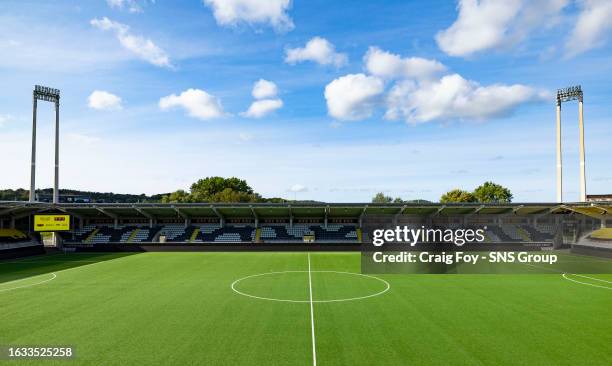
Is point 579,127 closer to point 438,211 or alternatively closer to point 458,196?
point 438,211

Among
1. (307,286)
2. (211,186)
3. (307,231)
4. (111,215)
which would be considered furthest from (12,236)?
(211,186)

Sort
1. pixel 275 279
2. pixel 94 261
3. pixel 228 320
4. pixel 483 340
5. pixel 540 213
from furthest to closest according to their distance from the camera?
1. pixel 540 213
2. pixel 94 261
3. pixel 275 279
4. pixel 228 320
5. pixel 483 340

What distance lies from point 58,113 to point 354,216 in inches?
1762

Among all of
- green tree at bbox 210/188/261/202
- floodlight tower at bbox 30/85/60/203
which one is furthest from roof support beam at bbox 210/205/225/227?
green tree at bbox 210/188/261/202

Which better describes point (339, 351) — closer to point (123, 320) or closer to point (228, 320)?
point (228, 320)

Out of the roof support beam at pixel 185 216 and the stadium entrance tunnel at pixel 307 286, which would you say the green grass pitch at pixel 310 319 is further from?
the roof support beam at pixel 185 216

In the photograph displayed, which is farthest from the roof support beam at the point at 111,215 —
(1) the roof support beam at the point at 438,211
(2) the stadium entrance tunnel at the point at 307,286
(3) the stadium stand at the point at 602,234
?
(3) the stadium stand at the point at 602,234

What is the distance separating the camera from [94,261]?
113 feet

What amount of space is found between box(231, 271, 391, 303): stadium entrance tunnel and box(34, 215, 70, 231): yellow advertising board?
2814 cm

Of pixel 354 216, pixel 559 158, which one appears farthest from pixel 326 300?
pixel 559 158

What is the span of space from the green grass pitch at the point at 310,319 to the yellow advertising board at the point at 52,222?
15.3m

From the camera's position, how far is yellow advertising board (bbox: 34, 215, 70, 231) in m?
39.7

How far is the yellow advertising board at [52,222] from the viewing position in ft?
130

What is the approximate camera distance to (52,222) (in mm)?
40219
